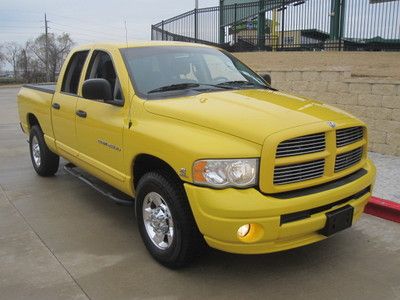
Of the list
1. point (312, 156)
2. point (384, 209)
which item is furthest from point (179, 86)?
point (384, 209)

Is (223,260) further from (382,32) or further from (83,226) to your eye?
(382,32)

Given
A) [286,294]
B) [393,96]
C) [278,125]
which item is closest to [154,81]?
[278,125]

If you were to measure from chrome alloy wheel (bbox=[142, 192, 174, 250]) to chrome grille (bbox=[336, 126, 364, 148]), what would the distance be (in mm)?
1497

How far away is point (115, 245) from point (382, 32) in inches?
275

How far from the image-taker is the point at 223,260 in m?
4.22

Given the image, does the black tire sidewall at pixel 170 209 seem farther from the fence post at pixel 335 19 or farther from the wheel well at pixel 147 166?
the fence post at pixel 335 19

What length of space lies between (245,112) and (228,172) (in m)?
0.62

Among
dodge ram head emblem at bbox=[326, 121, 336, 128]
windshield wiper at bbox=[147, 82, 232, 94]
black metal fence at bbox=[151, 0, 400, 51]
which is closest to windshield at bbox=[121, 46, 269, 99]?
windshield wiper at bbox=[147, 82, 232, 94]

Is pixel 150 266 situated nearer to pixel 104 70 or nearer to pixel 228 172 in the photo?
pixel 228 172

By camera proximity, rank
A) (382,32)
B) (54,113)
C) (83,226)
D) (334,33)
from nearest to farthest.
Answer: (83,226), (54,113), (382,32), (334,33)

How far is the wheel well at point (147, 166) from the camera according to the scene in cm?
395

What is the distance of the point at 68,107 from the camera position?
18.4 feet

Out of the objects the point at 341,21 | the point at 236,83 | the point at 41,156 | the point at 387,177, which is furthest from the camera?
the point at 341,21

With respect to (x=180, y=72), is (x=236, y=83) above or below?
below
